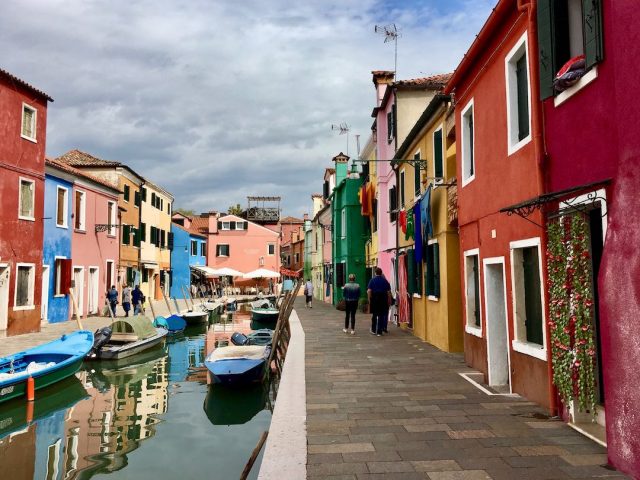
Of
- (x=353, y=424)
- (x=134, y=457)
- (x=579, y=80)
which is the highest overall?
(x=579, y=80)

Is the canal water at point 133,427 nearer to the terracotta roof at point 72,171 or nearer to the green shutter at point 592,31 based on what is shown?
the green shutter at point 592,31

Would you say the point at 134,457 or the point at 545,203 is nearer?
the point at 545,203

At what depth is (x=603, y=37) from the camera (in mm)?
5020

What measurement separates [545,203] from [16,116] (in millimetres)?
18235

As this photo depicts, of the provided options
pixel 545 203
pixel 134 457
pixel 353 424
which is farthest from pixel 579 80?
pixel 134 457

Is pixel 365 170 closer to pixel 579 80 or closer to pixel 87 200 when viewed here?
pixel 87 200

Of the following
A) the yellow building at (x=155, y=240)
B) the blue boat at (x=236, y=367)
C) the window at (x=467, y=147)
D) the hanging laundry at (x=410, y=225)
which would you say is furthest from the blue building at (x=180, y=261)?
the window at (x=467, y=147)

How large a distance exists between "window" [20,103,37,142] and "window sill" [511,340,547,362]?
59.4 feet

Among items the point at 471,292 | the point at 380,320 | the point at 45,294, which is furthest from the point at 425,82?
the point at 45,294

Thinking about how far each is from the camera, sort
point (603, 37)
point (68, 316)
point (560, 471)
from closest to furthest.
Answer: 1. point (560, 471)
2. point (603, 37)
3. point (68, 316)

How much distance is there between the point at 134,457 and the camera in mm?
8305

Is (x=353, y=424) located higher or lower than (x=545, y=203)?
lower

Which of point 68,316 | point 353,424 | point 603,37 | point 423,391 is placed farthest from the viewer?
point 68,316

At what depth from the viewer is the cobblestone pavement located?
4.63 metres
